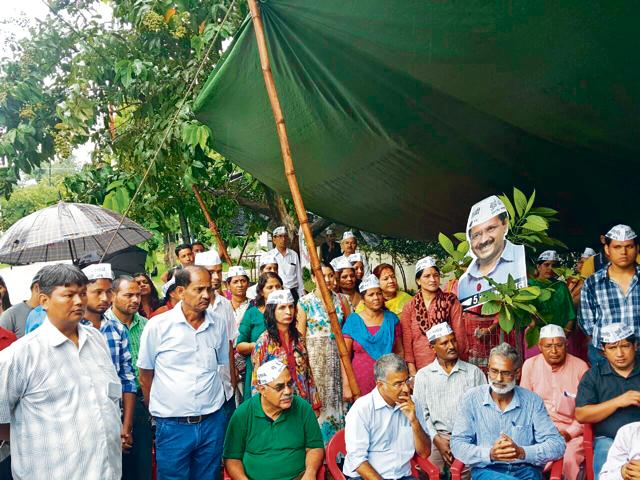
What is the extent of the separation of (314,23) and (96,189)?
531cm

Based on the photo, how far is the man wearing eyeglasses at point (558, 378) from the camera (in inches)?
191

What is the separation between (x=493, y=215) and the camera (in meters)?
4.42

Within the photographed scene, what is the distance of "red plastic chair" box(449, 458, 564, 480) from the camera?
427 centimetres

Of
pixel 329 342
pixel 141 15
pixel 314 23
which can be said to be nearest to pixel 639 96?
pixel 314 23

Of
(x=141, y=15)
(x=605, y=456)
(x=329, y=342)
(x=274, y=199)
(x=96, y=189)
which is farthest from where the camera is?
(x=274, y=199)

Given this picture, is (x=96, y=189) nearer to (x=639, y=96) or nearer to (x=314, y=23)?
(x=314, y=23)

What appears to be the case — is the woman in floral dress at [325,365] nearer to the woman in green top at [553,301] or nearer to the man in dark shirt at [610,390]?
the woman in green top at [553,301]

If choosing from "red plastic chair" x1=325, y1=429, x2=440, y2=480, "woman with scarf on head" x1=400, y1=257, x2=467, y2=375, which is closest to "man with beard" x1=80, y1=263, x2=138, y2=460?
"red plastic chair" x1=325, y1=429, x2=440, y2=480

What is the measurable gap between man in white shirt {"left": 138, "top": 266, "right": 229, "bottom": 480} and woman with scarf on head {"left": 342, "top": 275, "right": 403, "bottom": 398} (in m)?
1.33

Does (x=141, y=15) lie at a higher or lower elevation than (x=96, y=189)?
higher

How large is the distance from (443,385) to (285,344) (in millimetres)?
1130

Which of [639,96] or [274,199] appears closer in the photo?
[639,96]

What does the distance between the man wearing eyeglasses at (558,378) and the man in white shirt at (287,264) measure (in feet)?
13.6

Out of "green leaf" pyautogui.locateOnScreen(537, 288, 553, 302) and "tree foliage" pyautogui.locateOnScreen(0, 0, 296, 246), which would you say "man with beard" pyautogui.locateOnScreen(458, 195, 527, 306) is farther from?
"tree foliage" pyautogui.locateOnScreen(0, 0, 296, 246)
